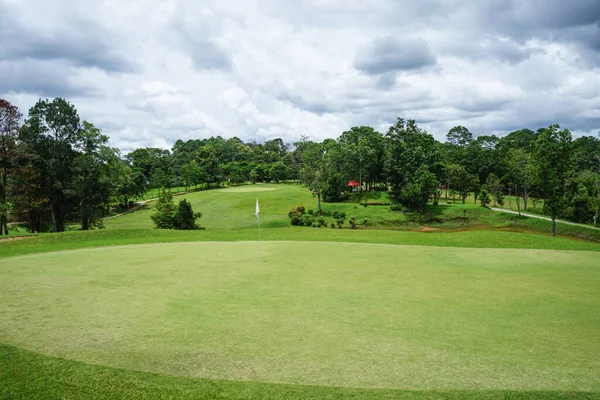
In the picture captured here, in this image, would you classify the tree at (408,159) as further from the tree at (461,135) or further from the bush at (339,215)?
the tree at (461,135)

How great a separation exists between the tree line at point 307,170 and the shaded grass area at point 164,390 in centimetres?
3894

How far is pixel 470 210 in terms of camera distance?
198 feet

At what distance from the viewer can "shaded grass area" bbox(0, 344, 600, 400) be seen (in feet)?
19.4

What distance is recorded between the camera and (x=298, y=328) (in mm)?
8602

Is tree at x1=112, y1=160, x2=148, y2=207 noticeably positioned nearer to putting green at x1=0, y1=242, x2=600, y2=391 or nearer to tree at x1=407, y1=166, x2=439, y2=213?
tree at x1=407, y1=166, x2=439, y2=213

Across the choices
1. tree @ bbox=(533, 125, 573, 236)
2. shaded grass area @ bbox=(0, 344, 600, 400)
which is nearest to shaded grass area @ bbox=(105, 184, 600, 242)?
tree @ bbox=(533, 125, 573, 236)

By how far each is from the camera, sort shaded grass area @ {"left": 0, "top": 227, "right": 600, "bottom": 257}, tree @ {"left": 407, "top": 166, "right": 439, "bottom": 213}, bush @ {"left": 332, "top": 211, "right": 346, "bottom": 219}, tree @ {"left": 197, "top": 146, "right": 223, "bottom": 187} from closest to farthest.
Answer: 1. shaded grass area @ {"left": 0, "top": 227, "right": 600, "bottom": 257}
2. bush @ {"left": 332, "top": 211, "right": 346, "bottom": 219}
3. tree @ {"left": 407, "top": 166, "right": 439, "bottom": 213}
4. tree @ {"left": 197, "top": 146, "right": 223, "bottom": 187}

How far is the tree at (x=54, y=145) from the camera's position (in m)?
41.2

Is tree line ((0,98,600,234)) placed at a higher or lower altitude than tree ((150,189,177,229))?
higher

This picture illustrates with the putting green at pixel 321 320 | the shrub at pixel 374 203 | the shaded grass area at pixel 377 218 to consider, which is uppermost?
the putting green at pixel 321 320

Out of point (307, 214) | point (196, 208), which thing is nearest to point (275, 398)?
point (307, 214)

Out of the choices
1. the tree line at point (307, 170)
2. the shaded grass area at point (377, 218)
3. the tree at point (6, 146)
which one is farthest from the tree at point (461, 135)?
the tree at point (6, 146)

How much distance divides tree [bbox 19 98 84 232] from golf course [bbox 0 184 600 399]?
30974mm

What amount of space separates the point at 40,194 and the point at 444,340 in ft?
Answer: 161
